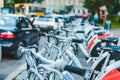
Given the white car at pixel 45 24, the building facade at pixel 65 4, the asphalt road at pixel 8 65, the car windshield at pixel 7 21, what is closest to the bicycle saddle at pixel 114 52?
the asphalt road at pixel 8 65

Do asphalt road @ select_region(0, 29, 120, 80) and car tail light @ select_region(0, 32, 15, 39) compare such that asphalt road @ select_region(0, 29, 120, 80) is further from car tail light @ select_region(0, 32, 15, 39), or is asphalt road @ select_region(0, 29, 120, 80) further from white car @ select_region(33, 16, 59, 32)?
white car @ select_region(33, 16, 59, 32)

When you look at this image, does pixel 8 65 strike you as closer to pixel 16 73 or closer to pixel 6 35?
pixel 6 35

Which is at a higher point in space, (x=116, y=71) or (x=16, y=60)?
(x=116, y=71)

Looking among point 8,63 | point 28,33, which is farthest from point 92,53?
point 28,33

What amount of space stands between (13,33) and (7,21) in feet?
3.27

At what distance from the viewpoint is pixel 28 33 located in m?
16.4

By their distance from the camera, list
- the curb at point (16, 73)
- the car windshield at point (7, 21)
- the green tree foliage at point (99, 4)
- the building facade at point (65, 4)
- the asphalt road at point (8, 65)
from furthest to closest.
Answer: the building facade at point (65, 4), the green tree foliage at point (99, 4), the car windshield at point (7, 21), the asphalt road at point (8, 65), the curb at point (16, 73)

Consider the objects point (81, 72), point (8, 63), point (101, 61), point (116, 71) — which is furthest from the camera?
point (8, 63)

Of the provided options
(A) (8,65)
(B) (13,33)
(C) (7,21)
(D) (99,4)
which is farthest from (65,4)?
(A) (8,65)

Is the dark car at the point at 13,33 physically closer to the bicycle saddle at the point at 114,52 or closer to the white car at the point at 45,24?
the bicycle saddle at the point at 114,52

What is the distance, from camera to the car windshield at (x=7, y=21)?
14.7 m

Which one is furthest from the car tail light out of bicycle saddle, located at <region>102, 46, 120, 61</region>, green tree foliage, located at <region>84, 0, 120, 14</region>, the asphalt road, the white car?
green tree foliage, located at <region>84, 0, 120, 14</region>

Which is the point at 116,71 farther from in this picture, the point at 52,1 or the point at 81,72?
the point at 52,1

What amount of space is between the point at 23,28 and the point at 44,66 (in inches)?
378
